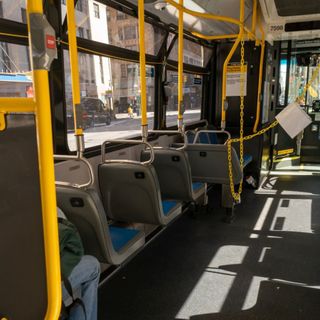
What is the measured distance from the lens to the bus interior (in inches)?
41.8

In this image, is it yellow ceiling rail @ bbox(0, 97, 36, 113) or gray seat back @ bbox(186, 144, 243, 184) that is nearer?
yellow ceiling rail @ bbox(0, 97, 36, 113)

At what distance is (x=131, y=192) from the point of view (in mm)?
2789

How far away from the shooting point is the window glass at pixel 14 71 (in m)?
2.24

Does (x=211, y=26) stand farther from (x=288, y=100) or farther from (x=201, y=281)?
(x=201, y=281)

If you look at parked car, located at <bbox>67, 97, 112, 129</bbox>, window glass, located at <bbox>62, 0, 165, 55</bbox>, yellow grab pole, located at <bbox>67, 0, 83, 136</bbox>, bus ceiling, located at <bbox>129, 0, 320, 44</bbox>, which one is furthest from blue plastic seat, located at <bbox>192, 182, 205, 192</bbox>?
yellow grab pole, located at <bbox>67, 0, 83, 136</bbox>

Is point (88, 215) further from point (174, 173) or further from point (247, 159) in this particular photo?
point (247, 159)

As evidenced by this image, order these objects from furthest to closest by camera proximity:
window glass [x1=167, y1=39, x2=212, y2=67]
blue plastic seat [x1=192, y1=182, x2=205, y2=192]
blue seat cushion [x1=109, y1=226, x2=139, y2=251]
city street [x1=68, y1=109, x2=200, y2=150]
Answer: window glass [x1=167, y1=39, x2=212, y2=67]
blue plastic seat [x1=192, y1=182, x2=205, y2=192]
city street [x1=68, y1=109, x2=200, y2=150]
blue seat cushion [x1=109, y1=226, x2=139, y2=251]

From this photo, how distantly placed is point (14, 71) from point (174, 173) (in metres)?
1.71

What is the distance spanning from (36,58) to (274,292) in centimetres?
266

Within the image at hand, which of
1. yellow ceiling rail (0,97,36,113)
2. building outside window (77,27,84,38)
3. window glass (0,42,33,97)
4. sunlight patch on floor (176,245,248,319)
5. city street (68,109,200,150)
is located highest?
building outside window (77,27,84,38)

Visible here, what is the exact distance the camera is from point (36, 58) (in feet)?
3.17

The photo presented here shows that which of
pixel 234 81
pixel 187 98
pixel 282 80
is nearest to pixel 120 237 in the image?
pixel 187 98

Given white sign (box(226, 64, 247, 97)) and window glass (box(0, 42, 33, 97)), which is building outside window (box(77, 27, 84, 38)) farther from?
white sign (box(226, 64, 247, 97))

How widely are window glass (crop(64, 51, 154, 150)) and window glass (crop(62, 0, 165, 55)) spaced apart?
182 millimetres
